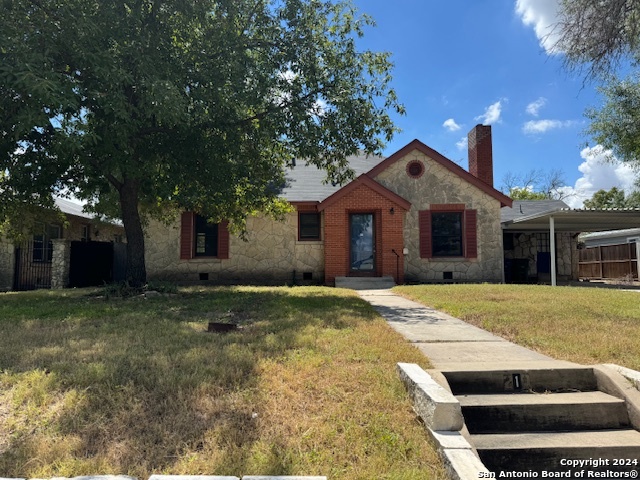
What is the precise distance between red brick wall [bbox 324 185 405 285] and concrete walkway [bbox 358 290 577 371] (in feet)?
20.7

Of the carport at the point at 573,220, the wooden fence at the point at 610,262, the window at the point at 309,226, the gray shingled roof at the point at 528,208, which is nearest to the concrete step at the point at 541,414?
the carport at the point at 573,220

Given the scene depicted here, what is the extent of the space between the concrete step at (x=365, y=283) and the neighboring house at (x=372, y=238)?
689 mm

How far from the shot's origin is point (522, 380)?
3.90 m

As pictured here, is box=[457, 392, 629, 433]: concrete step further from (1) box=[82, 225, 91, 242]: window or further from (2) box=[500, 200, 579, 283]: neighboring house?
(1) box=[82, 225, 91, 242]: window

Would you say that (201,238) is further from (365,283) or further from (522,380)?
(522,380)

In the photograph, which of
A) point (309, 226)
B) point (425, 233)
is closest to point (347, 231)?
point (309, 226)

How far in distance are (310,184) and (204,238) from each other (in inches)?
186

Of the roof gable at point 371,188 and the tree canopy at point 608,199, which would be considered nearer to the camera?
the roof gable at point 371,188

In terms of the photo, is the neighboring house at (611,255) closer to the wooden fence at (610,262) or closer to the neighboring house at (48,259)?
the wooden fence at (610,262)

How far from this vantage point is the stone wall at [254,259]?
15.0 m

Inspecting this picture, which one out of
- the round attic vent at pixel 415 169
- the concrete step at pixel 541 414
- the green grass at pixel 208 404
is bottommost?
the concrete step at pixel 541 414

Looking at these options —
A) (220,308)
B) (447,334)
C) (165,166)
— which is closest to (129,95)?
(165,166)

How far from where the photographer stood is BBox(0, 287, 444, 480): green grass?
252cm

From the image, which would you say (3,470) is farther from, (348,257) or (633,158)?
(633,158)
